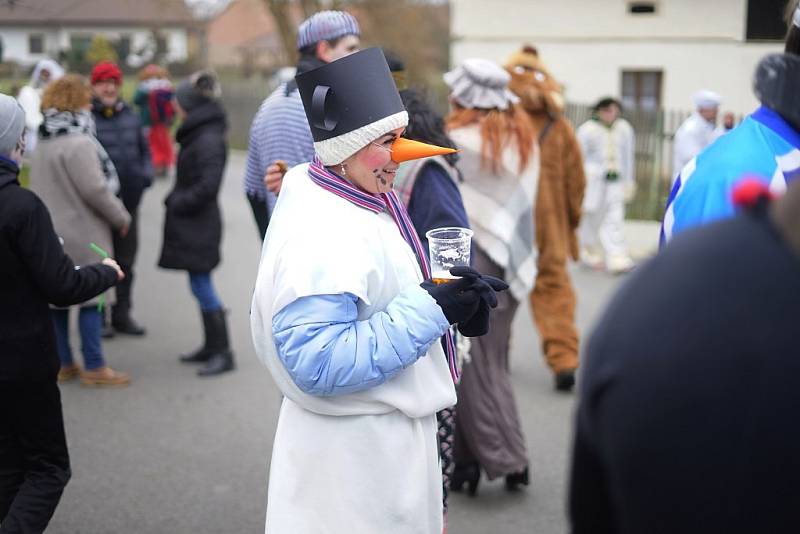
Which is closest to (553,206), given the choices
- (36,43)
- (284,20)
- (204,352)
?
(204,352)

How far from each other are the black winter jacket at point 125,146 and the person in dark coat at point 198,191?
0.98 m

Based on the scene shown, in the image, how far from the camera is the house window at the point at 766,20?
293cm

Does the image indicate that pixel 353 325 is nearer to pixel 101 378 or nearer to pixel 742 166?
pixel 742 166

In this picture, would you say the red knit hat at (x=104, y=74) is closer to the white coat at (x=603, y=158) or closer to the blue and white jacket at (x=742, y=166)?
the white coat at (x=603, y=158)

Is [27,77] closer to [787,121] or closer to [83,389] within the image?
[83,389]

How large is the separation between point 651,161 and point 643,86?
35.4 feet

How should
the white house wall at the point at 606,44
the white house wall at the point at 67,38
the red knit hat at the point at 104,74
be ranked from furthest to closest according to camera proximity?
the white house wall at the point at 67,38, the white house wall at the point at 606,44, the red knit hat at the point at 104,74

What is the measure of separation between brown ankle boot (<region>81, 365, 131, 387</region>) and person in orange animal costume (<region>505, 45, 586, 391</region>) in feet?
8.75

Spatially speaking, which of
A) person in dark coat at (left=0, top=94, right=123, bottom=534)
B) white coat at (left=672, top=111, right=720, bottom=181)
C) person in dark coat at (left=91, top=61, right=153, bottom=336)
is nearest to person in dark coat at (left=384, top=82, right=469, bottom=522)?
person in dark coat at (left=0, top=94, right=123, bottom=534)

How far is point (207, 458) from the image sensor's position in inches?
207

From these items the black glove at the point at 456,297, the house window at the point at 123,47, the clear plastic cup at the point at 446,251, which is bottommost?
the house window at the point at 123,47

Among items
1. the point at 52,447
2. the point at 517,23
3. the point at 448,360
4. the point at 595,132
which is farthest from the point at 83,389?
the point at 517,23

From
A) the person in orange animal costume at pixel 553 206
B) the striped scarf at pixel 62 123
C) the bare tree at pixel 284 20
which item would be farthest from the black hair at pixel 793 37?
the bare tree at pixel 284 20

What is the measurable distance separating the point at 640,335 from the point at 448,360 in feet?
5.16
